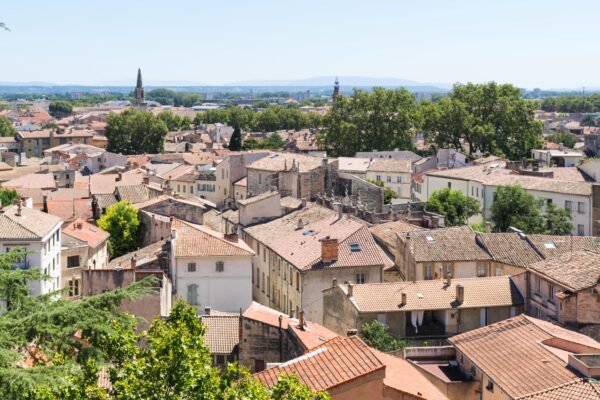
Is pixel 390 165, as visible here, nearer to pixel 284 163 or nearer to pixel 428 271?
pixel 284 163

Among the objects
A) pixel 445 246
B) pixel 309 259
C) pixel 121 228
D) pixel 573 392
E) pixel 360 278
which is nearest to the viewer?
pixel 573 392

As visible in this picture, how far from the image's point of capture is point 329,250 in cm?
4172

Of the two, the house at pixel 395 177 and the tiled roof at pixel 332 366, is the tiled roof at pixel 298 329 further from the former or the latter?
the house at pixel 395 177

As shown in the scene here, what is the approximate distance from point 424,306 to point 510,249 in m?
9.65

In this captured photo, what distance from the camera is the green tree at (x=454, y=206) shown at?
64562 mm

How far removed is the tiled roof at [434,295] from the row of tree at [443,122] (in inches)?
2528

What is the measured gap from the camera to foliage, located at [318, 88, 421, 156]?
334ft

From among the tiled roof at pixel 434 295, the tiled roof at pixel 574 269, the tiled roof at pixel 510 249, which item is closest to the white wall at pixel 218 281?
the tiled roof at pixel 434 295

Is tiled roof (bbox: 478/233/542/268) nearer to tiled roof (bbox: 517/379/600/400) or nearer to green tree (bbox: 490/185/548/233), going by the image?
green tree (bbox: 490/185/548/233)

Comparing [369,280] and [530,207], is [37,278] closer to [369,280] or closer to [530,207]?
[369,280]

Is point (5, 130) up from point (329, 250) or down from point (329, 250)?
up

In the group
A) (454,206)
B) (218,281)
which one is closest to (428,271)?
(218,281)

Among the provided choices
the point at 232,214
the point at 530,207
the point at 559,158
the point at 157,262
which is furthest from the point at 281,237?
the point at 559,158

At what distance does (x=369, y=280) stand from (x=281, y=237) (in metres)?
8.09
